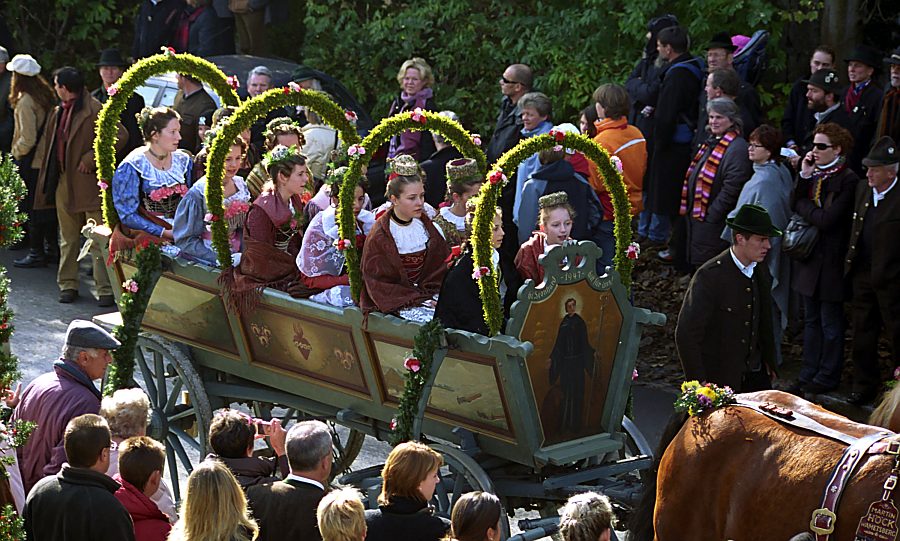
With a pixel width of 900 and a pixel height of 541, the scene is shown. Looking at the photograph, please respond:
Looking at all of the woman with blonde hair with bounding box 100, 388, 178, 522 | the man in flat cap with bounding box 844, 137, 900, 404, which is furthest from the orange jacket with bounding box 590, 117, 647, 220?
the woman with blonde hair with bounding box 100, 388, 178, 522

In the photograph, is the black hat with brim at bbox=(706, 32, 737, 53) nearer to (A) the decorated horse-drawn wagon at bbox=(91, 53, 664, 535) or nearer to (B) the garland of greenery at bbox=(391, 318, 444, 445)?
(A) the decorated horse-drawn wagon at bbox=(91, 53, 664, 535)

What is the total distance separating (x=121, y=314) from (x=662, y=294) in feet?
17.5

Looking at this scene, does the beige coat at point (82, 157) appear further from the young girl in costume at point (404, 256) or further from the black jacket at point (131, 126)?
the young girl in costume at point (404, 256)

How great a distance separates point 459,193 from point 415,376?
1785mm

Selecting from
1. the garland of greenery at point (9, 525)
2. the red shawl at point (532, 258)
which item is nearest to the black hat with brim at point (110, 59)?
the red shawl at point (532, 258)

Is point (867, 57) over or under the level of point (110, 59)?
over

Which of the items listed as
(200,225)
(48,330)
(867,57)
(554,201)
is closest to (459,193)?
(554,201)

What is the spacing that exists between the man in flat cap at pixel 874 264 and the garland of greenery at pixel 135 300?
15.6 ft

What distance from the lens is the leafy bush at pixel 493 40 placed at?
43.3ft

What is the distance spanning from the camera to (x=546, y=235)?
7836mm

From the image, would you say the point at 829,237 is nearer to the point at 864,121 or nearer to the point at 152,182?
the point at 864,121

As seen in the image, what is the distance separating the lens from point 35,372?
10492mm

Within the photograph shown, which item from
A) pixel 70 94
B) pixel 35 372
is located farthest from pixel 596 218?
pixel 70 94

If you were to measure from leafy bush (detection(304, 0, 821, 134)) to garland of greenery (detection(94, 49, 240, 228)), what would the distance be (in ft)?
18.5
